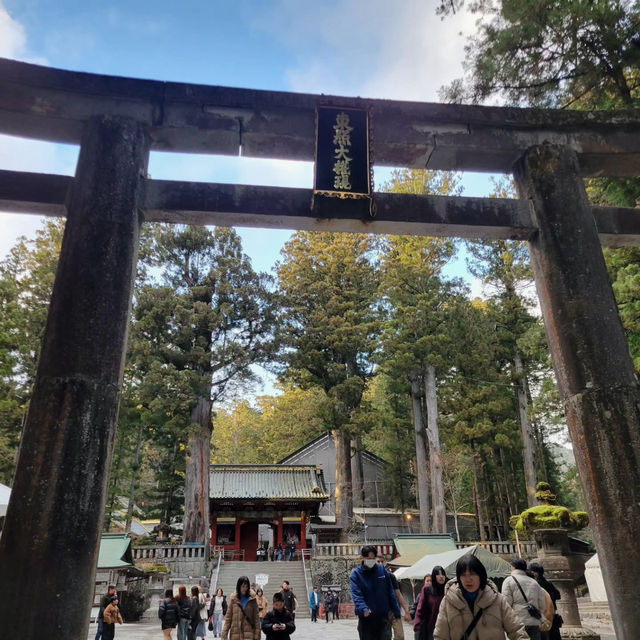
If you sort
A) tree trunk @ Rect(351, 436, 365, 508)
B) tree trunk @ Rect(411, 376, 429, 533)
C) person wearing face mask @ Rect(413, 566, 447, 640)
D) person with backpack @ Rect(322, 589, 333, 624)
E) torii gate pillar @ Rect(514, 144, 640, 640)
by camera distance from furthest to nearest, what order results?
tree trunk @ Rect(351, 436, 365, 508)
tree trunk @ Rect(411, 376, 429, 533)
person with backpack @ Rect(322, 589, 333, 624)
person wearing face mask @ Rect(413, 566, 447, 640)
torii gate pillar @ Rect(514, 144, 640, 640)

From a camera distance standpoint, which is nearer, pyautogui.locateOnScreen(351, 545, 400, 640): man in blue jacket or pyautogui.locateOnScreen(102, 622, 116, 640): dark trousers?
pyautogui.locateOnScreen(351, 545, 400, 640): man in blue jacket

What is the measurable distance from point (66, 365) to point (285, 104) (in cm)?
338

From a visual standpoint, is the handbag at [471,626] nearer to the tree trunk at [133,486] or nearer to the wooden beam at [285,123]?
the wooden beam at [285,123]

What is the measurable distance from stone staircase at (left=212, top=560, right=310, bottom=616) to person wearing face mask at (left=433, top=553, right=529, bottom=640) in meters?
18.0

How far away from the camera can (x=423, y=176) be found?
78.5 feet

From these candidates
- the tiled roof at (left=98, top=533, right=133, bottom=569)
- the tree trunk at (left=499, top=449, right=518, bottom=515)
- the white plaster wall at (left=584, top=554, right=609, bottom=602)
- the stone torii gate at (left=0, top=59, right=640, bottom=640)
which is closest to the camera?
the stone torii gate at (left=0, top=59, right=640, bottom=640)

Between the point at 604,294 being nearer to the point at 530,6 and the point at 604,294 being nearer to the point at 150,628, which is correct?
the point at 530,6

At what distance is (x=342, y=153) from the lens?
5.43m

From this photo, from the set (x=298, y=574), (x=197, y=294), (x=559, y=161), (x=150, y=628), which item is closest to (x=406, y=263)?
(x=197, y=294)

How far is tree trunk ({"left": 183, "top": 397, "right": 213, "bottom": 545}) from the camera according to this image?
19734mm

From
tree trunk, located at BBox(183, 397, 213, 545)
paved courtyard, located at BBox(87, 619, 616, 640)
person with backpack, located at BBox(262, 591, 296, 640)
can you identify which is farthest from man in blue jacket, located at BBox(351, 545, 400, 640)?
tree trunk, located at BBox(183, 397, 213, 545)

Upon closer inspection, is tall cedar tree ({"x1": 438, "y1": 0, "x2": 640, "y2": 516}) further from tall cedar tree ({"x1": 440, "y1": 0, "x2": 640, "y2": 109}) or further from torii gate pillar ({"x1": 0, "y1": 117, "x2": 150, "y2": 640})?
torii gate pillar ({"x1": 0, "y1": 117, "x2": 150, "y2": 640})

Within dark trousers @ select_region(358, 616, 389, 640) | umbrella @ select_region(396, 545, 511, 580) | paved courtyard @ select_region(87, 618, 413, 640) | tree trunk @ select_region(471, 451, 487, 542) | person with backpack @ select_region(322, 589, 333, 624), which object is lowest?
paved courtyard @ select_region(87, 618, 413, 640)

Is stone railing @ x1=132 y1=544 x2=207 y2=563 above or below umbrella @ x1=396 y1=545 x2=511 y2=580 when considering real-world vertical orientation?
above
